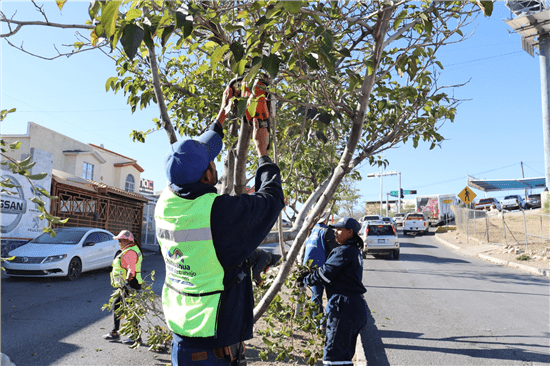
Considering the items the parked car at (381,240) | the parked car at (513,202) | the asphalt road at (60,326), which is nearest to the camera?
the asphalt road at (60,326)

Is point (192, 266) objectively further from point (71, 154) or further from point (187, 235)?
point (71, 154)

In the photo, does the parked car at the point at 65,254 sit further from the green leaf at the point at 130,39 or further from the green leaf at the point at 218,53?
the green leaf at the point at 130,39

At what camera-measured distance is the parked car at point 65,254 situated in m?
11.8

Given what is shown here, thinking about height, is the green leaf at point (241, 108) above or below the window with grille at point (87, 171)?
below

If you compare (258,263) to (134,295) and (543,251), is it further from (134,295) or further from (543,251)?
(543,251)

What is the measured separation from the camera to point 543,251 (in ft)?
56.6

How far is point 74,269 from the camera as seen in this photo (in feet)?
41.2

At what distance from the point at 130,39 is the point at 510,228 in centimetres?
2917

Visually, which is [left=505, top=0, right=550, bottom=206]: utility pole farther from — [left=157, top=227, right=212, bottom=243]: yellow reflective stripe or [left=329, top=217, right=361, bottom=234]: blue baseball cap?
[left=157, top=227, right=212, bottom=243]: yellow reflective stripe

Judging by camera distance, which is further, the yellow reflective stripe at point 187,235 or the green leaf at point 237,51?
the green leaf at point 237,51

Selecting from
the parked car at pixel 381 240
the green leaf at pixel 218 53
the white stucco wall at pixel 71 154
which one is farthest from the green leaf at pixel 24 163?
the white stucco wall at pixel 71 154

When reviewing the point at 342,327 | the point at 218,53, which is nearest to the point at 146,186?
the point at 342,327

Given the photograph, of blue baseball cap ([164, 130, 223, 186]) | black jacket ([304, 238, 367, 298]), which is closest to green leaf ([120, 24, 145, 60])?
blue baseball cap ([164, 130, 223, 186])

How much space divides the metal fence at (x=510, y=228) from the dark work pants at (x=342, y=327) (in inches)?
646
